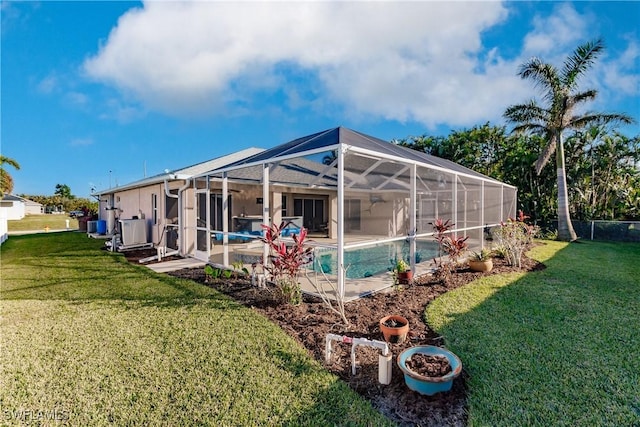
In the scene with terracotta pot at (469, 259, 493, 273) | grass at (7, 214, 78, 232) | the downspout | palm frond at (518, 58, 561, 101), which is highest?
palm frond at (518, 58, 561, 101)

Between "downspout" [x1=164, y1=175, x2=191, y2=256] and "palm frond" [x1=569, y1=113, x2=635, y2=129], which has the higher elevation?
"palm frond" [x1=569, y1=113, x2=635, y2=129]

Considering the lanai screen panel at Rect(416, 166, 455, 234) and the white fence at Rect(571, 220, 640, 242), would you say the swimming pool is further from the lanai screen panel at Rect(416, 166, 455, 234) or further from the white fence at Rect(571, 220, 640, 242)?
the white fence at Rect(571, 220, 640, 242)

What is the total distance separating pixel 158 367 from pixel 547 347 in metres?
4.24

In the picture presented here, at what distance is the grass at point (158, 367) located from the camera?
96.9 inches

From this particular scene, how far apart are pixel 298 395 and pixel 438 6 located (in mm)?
8781

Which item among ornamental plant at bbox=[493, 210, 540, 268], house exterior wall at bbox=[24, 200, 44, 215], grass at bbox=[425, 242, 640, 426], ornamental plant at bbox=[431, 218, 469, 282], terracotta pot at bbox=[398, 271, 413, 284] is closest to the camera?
grass at bbox=[425, 242, 640, 426]

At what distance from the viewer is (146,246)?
11.3 m

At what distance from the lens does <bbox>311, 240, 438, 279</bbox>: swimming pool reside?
7.12m

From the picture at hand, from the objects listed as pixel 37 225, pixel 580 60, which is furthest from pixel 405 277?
pixel 37 225

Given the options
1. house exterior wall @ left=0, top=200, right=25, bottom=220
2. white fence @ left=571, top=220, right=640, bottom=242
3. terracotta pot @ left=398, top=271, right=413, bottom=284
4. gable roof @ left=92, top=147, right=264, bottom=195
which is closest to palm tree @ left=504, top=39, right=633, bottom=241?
white fence @ left=571, top=220, right=640, bottom=242

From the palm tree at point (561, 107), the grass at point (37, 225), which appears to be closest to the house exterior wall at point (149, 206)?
the grass at point (37, 225)

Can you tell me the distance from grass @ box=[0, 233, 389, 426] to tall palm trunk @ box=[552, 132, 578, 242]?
15357 millimetres

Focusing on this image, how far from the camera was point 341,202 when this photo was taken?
4664 millimetres

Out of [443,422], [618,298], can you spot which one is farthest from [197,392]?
[618,298]
